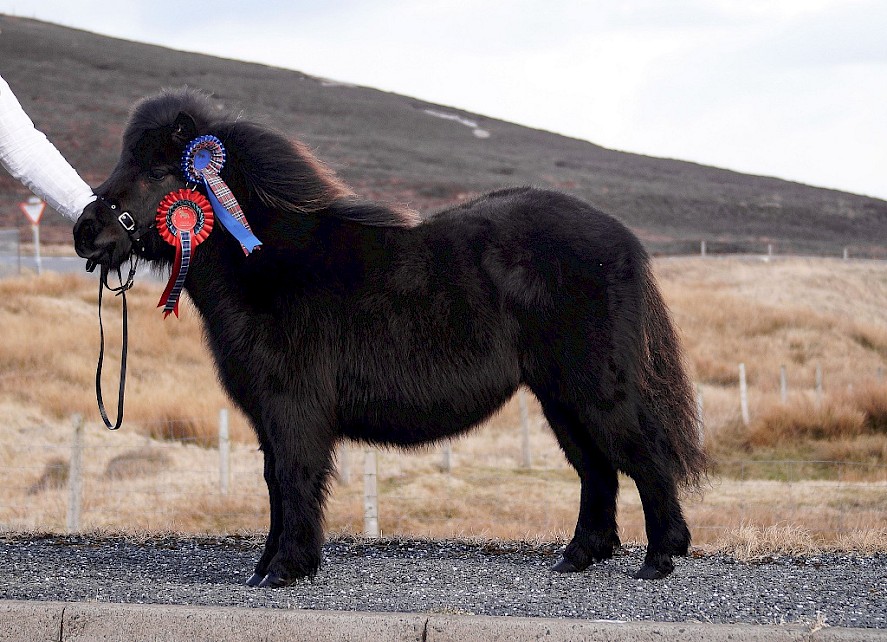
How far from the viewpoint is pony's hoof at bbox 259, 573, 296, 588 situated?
17.3ft

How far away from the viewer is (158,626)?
4398 mm

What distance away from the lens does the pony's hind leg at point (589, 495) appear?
5848 mm

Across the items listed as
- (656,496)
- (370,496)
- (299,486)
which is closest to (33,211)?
(370,496)

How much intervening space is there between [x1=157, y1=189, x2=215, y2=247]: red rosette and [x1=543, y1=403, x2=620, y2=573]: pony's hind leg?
7.29 ft

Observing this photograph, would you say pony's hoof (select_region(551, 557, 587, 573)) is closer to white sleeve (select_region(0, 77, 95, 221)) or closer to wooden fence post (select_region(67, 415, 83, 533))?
white sleeve (select_region(0, 77, 95, 221))

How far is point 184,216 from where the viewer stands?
548 cm

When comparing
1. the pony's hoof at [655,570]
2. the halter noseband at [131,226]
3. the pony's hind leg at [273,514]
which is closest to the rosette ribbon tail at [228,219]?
the halter noseband at [131,226]

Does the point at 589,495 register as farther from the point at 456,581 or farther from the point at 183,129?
the point at 183,129

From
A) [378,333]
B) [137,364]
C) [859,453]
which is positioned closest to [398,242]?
[378,333]

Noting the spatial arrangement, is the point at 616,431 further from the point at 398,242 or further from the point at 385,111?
the point at 385,111

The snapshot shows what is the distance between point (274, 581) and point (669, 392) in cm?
246

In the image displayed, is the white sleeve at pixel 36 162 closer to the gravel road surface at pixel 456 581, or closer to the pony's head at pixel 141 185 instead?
the pony's head at pixel 141 185

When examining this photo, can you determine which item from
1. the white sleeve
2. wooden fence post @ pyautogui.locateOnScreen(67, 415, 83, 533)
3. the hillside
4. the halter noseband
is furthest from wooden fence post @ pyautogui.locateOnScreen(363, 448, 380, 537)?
the hillside

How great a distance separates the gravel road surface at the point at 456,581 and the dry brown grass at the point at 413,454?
0.76m
